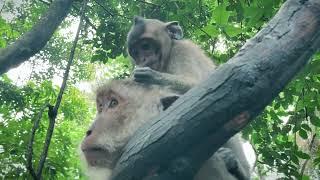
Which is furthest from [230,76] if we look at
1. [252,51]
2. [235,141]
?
[235,141]

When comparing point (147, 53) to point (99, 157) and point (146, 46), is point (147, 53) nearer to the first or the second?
point (146, 46)

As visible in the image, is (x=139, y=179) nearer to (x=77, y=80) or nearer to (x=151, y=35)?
(x=151, y=35)

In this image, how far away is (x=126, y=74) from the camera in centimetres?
649

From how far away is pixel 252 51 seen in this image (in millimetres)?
2568

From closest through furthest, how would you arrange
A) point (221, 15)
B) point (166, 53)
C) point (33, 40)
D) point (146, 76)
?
point (221, 15)
point (146, 76)
point (33, 40)
point (166, 53)

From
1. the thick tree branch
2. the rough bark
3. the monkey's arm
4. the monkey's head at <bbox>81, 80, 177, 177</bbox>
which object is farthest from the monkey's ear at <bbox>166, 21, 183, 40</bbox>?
the thick tree branch

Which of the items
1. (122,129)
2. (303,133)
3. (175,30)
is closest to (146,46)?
(175,30)

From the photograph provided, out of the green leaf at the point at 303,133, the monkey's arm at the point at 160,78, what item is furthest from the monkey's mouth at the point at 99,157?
the green leaf at the point at 303,133

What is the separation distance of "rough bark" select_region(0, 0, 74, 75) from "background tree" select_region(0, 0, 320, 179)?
67 cm

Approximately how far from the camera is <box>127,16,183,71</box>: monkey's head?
5.68 metres

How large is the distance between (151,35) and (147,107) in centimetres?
275

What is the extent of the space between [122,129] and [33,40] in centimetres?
241

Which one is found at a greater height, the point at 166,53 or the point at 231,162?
the point at 166,53

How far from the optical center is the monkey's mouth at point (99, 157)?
3.30m
